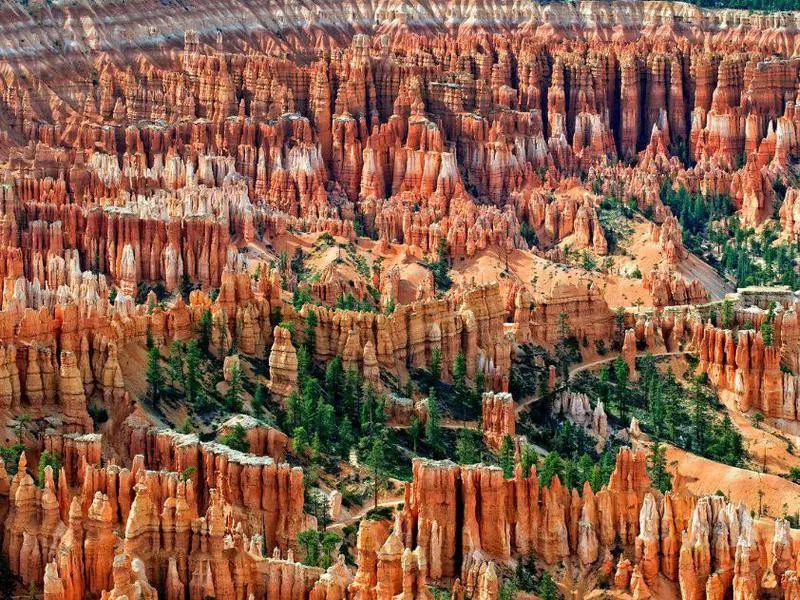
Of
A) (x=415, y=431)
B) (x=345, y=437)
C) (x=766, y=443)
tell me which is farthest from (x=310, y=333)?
(x=766, y=443)

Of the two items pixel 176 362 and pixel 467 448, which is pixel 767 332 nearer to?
pixel 467 448

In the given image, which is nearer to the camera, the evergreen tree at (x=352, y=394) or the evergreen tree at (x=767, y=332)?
the evergreen tree at (x=352, y=394)

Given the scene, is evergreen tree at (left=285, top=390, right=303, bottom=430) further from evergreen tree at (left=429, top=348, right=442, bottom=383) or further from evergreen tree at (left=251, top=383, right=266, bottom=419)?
evergreen tree at (left=429, top=348, right=442, bottom=383)

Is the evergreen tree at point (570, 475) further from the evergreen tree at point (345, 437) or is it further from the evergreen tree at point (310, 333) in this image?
the evergreen tree at point (310, 333)

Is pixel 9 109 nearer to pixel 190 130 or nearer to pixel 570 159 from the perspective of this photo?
pixel 190 130

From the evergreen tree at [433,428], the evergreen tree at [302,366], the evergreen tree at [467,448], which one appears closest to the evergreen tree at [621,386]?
the evergreen tree at [467,448]

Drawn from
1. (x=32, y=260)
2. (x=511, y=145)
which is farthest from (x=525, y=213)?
(x=32, y=260)

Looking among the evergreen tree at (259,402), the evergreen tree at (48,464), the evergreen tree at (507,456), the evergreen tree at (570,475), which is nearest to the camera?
the evergreen tree at (48,464)
